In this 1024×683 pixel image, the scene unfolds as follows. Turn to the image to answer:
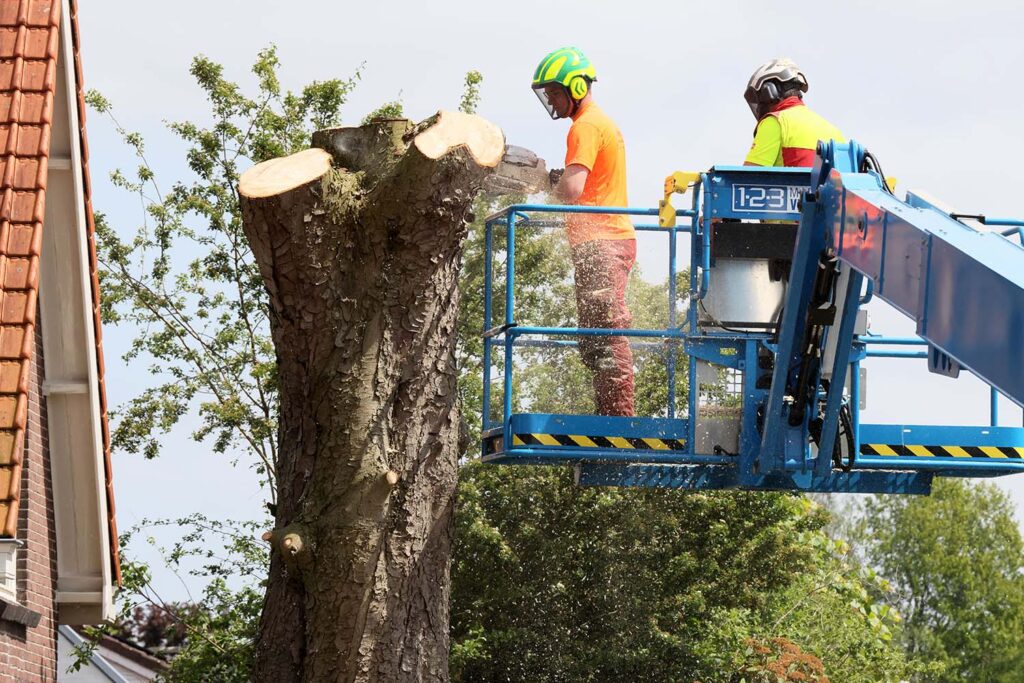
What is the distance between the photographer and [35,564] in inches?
413

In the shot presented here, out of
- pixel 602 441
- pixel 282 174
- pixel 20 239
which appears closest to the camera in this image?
pixel 282 174

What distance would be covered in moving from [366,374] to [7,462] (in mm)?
2076

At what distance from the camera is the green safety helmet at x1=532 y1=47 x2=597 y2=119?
384 inches

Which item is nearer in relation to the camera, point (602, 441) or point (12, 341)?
point (12, 341)

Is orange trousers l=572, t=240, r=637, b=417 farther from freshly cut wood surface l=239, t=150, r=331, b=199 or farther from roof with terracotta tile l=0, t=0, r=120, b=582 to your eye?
roof with terracotta tile l=0, t=0, r=120, b=582

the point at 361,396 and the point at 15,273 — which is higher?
the point at 15,273

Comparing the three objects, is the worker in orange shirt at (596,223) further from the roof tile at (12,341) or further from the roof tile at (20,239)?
the roof tile at (12,341)

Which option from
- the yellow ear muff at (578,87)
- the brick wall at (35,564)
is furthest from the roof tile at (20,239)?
the yellow ear muff at (578,87)

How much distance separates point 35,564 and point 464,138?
4.94 meters

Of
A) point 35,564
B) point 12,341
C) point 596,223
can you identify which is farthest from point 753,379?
point 35,564

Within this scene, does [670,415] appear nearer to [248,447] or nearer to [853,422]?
[853,422]

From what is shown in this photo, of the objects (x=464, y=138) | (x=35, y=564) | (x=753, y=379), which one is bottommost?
(x=35, y=564)

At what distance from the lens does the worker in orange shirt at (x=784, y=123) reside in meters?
9.44

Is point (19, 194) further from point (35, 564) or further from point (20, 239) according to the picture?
point (35, 564)
